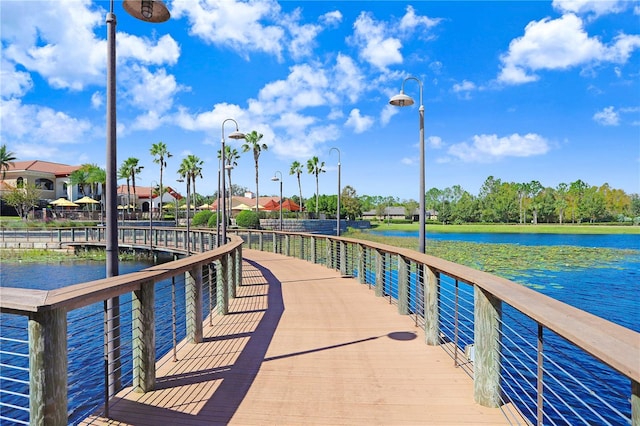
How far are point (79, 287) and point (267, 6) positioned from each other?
13.4m

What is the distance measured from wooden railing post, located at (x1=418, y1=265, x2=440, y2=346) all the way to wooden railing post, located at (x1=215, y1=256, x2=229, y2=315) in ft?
10.6

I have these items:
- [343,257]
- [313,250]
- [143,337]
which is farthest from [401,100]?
[143,337]

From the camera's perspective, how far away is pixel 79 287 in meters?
2.47

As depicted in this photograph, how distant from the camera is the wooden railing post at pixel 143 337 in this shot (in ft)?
10.3

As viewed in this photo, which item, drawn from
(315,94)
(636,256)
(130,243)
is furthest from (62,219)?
(636,256)

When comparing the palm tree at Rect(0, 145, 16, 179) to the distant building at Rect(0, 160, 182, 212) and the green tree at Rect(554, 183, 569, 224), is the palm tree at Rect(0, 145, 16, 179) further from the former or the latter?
the green tree at Rect(554, 183, 569, 224)

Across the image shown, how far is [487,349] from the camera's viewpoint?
9.48 ft

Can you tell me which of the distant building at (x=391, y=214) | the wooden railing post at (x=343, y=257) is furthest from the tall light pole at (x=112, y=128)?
the distant building at (x=391, y=214)

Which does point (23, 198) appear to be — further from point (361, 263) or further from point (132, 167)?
point (361, 263)

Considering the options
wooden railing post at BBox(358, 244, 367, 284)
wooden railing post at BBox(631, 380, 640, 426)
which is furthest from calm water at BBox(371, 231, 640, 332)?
wooden railing post at BBox(631, 380, 640, 426)

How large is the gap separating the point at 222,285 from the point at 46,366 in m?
4.19

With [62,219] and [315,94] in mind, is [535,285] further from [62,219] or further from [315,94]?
[62,219]

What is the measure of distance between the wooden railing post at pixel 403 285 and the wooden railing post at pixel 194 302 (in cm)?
300

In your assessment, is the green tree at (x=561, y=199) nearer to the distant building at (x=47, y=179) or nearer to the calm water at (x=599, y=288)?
the calm water at (x=599, y=288)
